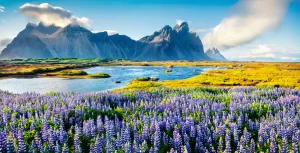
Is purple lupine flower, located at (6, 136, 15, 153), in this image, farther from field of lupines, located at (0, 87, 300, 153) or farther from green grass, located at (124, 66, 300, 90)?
green grass, located at (124, 66, 300, 90)

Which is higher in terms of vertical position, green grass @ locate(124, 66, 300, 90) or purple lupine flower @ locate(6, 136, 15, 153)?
purple lupine flower @ locate(6, 136, 15, 153)

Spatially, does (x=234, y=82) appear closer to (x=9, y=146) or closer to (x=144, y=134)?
(x=144, y=134)

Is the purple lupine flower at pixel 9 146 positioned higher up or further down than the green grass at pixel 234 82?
higher up

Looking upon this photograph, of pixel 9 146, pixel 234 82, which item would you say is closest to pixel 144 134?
pixel 9 146

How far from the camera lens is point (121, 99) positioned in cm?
2083

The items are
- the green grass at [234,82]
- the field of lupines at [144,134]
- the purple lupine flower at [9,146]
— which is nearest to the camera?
the purple lupine flower at [9,146]

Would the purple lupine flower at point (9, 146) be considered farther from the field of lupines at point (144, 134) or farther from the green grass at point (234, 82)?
the green grass at point (234, 82)

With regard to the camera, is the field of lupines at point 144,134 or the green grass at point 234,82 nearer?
the field of lupines at point 144,134

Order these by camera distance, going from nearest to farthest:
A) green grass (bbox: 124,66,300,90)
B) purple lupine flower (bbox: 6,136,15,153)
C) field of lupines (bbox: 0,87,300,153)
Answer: purple lupine flower (bbox: 6,136,15,153) → field of lupines (bbox: 0,87,300,153) → green grass (bbox: 124,66,300,90)

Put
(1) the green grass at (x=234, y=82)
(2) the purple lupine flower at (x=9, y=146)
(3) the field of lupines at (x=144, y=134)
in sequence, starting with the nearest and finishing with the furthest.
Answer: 1. (2) the purple lupine flower at (x=9, y=146)
2. (3) the field of lupines at (x=144, y=134)
3. (1) the green grass at (x=234, y=82)

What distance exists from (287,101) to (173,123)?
390 inches

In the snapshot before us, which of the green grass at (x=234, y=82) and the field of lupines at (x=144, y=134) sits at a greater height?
the field of lupines at (x=144, y=134)

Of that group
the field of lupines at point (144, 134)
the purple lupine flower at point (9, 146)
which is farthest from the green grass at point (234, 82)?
the purple lupine flower at point (9, 146)

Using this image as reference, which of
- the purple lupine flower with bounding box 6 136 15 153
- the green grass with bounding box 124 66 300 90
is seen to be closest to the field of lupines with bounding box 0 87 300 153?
the purple lupine flower with bounding box 6 136 15 153
